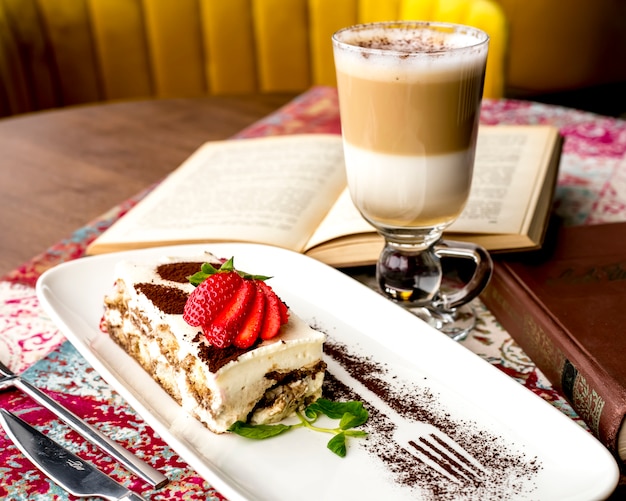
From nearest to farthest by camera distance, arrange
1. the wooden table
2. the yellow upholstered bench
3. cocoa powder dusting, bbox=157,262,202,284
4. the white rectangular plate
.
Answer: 1. the white rectangular plate
2. cocoa powder dusting, bbox=157,262,202,284
3. the wooden table
4. the yellow upholstered bench

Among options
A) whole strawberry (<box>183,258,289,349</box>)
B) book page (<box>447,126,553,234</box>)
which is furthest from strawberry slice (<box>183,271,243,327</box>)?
book page (<box>447,126,553,234</box>)

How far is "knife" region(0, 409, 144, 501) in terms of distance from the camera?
0.77 m

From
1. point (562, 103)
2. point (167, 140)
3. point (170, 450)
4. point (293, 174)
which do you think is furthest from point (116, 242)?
point (562, 103)

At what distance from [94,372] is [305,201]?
0.51 meters

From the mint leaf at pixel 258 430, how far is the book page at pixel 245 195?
1.33 feet

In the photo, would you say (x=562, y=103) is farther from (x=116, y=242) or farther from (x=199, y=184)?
(x=116, y=242)

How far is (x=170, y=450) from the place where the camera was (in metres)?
0.85

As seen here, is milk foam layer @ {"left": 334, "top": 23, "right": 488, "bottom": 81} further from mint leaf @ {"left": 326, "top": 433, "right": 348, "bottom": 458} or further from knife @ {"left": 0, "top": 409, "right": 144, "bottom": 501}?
knife @ {"left": 0, "top": 409, "right": 144, "bottom": 501}

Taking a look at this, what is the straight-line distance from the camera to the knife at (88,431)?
79 centimetres

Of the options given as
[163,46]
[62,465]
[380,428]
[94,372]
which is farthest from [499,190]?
[163,46]

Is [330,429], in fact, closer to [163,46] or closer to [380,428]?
[380,428]

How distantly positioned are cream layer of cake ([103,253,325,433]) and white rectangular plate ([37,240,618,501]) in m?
0.03

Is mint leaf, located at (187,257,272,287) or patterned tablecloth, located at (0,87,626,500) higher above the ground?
A: mint leaf, located at (187,257,272,287)

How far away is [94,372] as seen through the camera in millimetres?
1003
